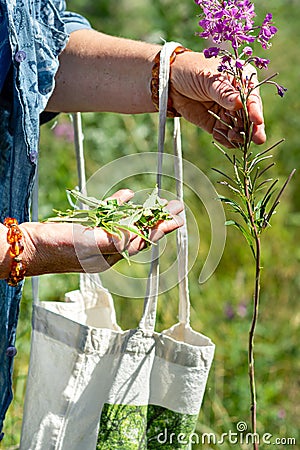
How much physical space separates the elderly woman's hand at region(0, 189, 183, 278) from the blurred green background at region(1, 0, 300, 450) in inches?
7.3

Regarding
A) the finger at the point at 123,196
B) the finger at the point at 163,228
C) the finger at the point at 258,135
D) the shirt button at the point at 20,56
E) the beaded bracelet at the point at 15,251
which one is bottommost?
the beaded bracelet at the point at 15,251

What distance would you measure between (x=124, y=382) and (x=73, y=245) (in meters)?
0.25

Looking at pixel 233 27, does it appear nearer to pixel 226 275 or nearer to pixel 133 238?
pixel 133 238

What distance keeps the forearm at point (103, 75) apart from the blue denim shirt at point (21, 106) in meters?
0.05

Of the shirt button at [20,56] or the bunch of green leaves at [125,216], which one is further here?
the shirt button at [20,56]

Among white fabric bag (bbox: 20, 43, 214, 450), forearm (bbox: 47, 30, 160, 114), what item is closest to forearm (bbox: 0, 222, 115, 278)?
white fabric bag (bbox: 20, 43, 214, 450)

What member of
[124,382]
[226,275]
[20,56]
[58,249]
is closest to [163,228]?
[58,249]

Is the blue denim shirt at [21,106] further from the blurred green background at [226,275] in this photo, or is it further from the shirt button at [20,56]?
the blurred green background at [226,275]

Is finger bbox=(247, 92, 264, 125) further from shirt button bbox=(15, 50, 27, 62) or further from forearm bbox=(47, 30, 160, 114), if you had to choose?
shirt button bbox=(15, 50, 27, 62)

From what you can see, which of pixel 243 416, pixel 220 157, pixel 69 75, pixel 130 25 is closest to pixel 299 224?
pixel 220 157

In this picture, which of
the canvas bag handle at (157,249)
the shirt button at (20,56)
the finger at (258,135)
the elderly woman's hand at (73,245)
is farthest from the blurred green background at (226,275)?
the shirt button at (20,56)

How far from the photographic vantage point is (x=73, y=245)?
103cm

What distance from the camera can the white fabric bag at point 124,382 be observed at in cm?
113

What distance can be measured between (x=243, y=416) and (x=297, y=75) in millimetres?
1757
